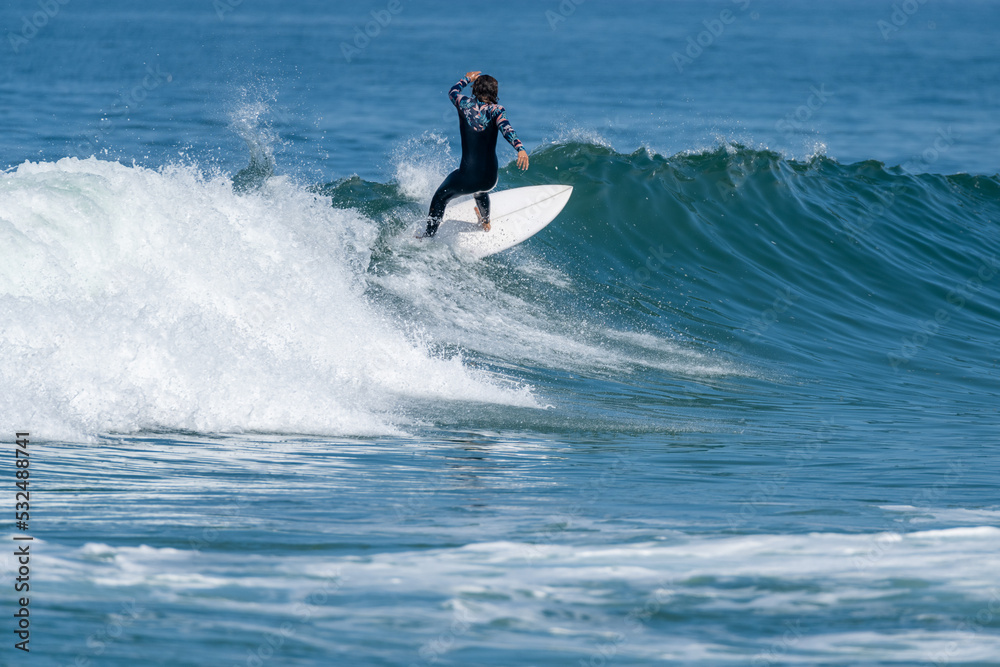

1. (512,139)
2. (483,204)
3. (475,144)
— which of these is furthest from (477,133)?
(483,204)

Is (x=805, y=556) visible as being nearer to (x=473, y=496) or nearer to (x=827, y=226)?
(x=473, y=496)

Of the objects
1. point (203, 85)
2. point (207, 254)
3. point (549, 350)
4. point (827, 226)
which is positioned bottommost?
point (549, 350)

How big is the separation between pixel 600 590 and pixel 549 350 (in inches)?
227

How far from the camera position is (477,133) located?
10.8m

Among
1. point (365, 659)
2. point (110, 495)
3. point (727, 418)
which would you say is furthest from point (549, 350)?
point (365, 659)

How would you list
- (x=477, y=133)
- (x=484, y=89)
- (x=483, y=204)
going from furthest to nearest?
1. (x=483, y=204)
2. (x=477, y=133)
3. (x=484, y=89)

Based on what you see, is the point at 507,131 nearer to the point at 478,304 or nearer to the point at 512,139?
the point at 512,139

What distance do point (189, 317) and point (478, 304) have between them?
3.57 metres

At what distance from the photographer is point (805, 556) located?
4883 mm

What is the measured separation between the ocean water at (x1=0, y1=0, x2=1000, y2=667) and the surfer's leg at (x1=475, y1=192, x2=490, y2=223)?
1.67 ft
